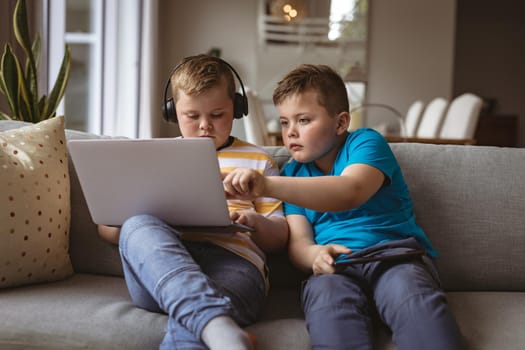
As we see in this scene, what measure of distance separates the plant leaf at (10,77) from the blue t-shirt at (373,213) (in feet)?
4.23

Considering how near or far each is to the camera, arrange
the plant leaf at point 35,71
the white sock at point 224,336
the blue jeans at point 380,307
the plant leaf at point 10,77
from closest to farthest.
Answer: the white sock at point 224,336 → the blue jeans at point 380,307 → the plant leaf at point 10,77 → the plant leaf at point 35,71

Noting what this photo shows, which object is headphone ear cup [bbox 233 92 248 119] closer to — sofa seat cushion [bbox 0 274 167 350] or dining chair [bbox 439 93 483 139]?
sofa seat cushion [bbox 0 274 167 350]

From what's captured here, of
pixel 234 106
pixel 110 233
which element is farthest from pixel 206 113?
pixel 110 233

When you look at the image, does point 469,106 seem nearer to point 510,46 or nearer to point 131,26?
point 131,26

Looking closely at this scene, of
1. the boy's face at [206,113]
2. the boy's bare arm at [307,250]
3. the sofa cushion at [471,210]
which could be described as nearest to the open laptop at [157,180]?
the boy's bare arm at [307,250]

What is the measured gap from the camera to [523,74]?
28.0ft

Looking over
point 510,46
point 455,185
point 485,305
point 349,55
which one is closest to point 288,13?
point 349,55

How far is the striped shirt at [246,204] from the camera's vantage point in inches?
57.4

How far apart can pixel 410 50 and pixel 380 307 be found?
223 inches

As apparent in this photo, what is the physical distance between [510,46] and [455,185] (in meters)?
7.63

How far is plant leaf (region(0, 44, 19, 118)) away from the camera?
2213 millimetres

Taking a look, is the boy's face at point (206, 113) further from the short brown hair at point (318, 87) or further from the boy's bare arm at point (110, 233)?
the boy's bare arm at point (110, 233)

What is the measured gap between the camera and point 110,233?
157 centimetres

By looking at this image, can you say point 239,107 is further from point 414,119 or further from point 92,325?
point 414,119
